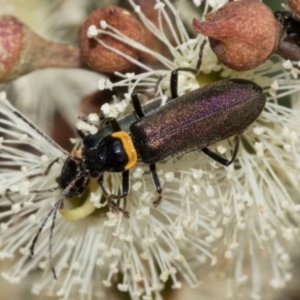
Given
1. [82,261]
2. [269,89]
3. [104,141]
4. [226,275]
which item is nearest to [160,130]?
[104,141]

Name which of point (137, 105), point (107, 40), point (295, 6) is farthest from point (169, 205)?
point (295, 6)

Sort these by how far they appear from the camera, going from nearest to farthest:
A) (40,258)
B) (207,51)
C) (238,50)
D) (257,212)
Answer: (238,50)
(207,51)
(257,212)
(40,258)

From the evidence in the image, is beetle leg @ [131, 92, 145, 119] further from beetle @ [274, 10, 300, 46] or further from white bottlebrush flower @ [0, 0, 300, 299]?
beetle @ [274, 10, 300, 46]

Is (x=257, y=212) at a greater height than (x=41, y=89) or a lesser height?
lesser

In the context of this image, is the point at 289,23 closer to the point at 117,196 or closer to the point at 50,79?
the point at 117,196

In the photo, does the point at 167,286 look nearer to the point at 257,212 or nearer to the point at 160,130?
the point at 257,212

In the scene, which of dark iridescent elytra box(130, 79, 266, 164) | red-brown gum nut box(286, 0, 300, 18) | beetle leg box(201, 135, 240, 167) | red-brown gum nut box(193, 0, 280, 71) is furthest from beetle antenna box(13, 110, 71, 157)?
red-brown gum nut box(286, 0, 300, 18)

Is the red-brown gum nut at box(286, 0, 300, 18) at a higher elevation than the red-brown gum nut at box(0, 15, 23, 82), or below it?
below
